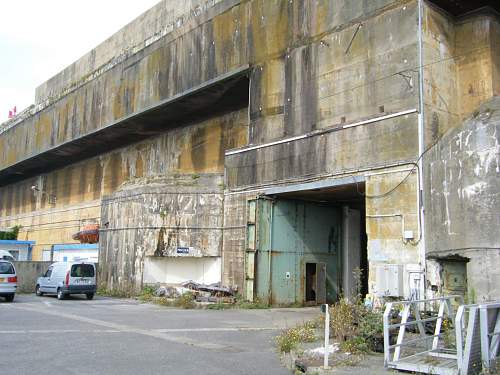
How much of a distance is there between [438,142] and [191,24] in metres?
17.2

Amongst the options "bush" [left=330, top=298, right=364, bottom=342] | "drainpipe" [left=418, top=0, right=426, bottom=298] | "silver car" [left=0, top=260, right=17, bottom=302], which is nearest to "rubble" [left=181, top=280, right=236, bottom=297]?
"silver car" [left=0, top=260, right=17, bottom=302]

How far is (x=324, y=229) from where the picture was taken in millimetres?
25422

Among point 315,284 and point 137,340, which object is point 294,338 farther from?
point 315,284

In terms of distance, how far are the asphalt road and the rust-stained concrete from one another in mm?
5079

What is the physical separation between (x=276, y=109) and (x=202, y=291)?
842 centimetres

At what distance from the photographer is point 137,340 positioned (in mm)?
12328

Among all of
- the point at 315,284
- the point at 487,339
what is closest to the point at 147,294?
the point at 315,284

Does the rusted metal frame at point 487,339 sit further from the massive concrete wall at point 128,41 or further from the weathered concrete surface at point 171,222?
the massive concrete wall at point 128,41

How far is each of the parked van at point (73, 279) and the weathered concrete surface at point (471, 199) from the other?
50.2 feet

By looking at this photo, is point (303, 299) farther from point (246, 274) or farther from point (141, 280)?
point (141, 280)

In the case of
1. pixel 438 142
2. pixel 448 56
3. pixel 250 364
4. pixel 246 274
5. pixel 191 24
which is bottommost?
pixel 250 364

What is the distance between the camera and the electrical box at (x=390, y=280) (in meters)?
16.9

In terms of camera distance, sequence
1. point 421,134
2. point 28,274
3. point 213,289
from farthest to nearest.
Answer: point 28,274 → point 213,289 → point 421,134

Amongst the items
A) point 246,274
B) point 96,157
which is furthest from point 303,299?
point 96,157
